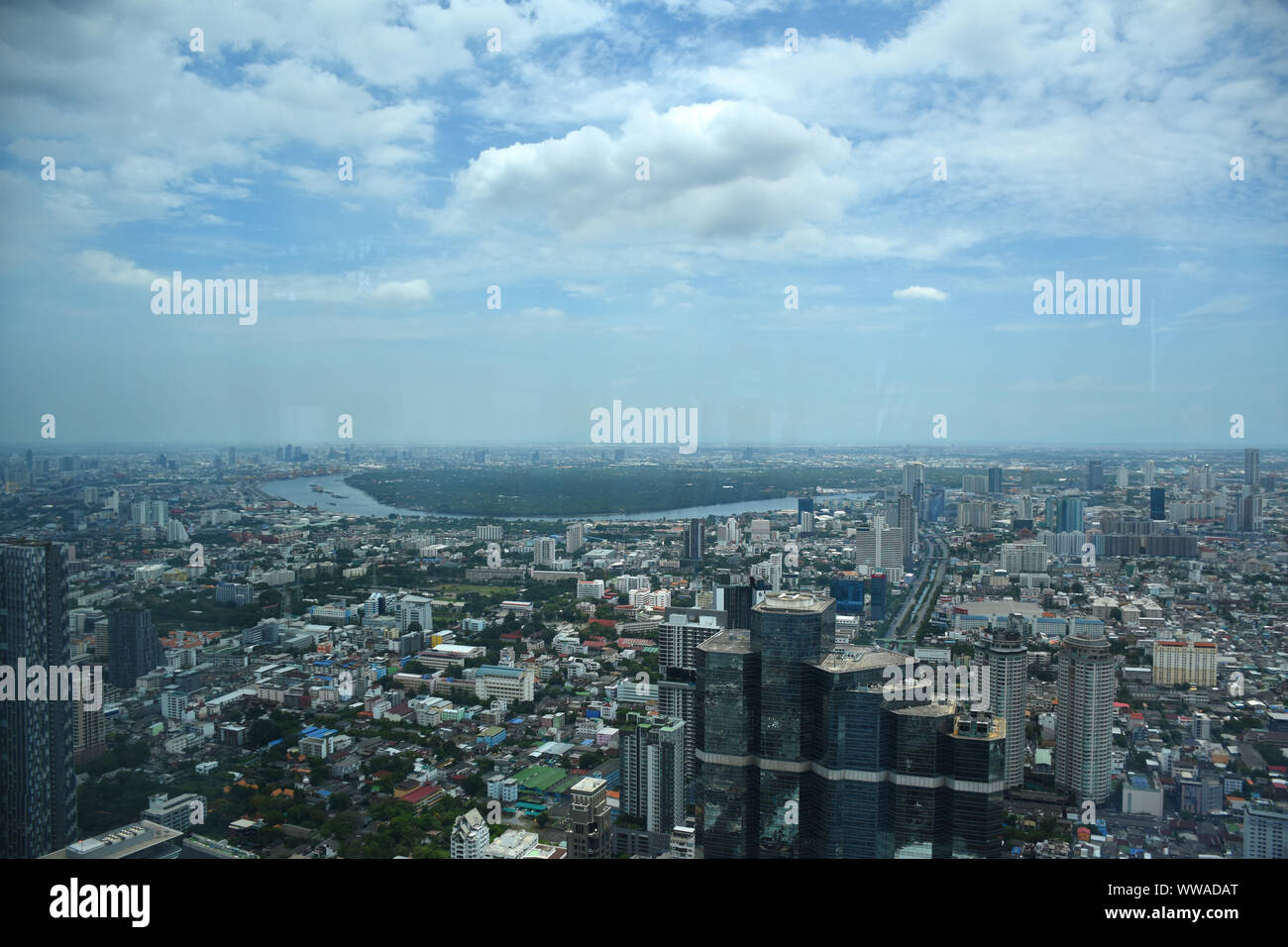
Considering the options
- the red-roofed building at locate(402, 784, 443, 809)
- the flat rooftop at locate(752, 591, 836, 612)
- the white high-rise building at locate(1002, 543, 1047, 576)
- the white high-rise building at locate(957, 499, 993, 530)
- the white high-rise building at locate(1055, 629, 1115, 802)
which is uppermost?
the white high-rise building at locate(957, 499, 993, 530)

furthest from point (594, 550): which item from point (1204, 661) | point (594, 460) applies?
point (1204, 661)

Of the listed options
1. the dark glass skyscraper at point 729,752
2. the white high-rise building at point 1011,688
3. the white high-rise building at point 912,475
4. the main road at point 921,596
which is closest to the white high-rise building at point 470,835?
the dark glass skyscraper at point 729,752

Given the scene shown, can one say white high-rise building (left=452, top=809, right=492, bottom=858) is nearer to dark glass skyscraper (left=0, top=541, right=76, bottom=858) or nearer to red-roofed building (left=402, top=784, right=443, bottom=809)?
red-roofed building (left=402, top=784, right=443, bottom=809)

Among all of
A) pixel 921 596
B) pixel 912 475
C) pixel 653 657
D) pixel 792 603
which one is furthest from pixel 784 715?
pixel 912 475

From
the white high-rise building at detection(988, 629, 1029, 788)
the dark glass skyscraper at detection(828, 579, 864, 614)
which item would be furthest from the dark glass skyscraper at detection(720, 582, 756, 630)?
the white high-rise building at detection(988, 629, 1029, 788)

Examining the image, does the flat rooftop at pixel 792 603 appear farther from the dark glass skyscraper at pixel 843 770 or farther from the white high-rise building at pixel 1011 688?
the white high-rise building at pixel 1011 688
